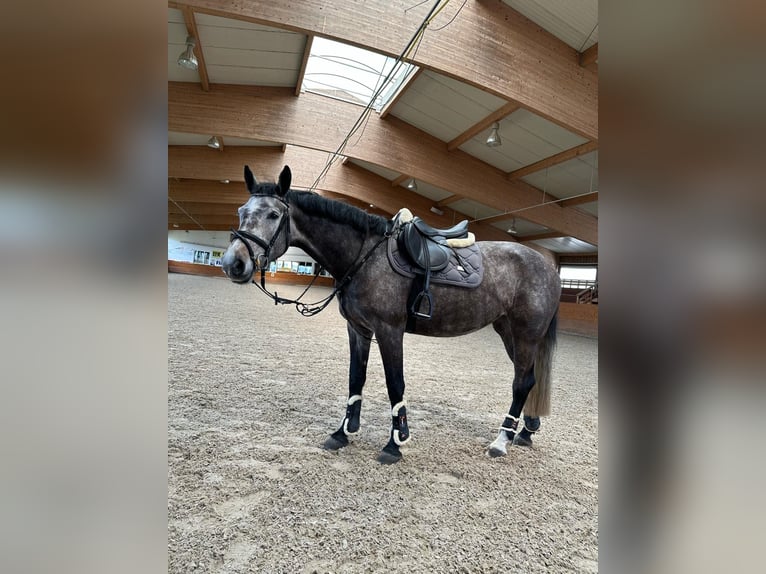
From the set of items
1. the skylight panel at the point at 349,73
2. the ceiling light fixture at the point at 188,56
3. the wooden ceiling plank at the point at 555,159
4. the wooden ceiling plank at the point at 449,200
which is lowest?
the wooden ceiling plank at the point at 555,159

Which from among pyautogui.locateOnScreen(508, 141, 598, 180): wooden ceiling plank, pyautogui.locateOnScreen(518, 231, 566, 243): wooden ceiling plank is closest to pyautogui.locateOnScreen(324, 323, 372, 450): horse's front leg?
pyautogui.locateOnScreen(508, 141, 598, 180): wooden ceiling plank

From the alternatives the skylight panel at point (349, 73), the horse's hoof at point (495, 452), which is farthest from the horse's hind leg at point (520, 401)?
the skylight panel at point (349, 73)

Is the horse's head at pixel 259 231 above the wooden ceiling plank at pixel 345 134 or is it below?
below

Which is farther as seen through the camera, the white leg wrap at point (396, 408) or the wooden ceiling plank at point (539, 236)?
the wooden ceiling plank at point (539, 236)

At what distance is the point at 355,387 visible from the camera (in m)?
2.61

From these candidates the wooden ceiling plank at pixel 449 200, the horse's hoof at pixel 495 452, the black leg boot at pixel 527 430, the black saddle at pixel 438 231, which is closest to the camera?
the horse's hoof at pixel 495 452

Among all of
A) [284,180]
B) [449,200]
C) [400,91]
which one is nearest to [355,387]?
[284,180]

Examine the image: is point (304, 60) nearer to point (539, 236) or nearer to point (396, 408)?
point (396, 408)

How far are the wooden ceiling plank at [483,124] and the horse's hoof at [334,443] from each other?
5737mm

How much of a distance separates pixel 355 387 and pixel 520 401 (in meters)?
1.11

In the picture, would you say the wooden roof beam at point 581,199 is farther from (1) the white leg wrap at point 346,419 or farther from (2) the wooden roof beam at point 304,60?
(1) the white leg wrap at point 346,419

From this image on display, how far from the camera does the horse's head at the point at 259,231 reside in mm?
2080
